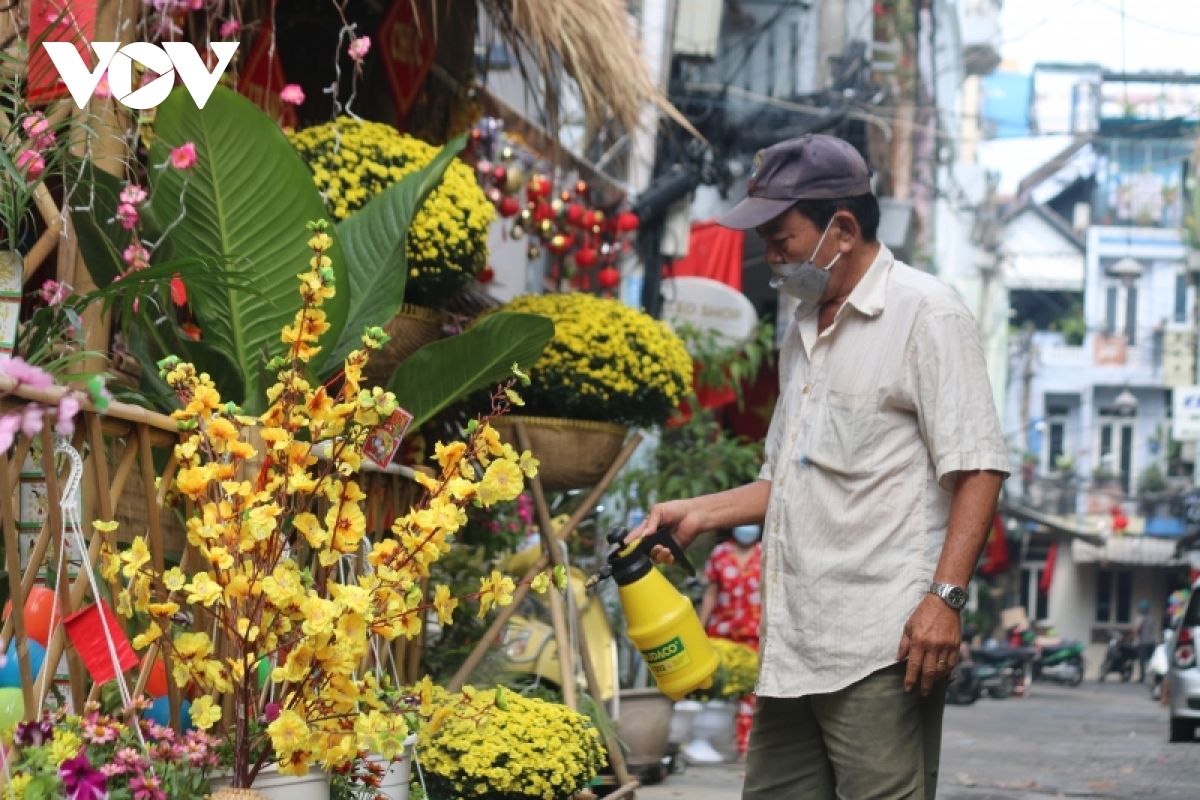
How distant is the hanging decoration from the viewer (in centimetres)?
655

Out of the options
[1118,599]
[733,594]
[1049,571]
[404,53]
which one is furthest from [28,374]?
[1118,599]

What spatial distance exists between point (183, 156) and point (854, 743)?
76.2 inches

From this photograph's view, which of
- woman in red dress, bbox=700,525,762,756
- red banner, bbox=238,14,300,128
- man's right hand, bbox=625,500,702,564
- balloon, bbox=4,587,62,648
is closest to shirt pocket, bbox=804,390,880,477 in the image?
man's right hand, bbox=625,500,702,564

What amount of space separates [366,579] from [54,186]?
2.07 m

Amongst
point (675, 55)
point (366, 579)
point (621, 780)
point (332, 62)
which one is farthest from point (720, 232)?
point (366, 579)

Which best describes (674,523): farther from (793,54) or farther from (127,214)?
(793,54)

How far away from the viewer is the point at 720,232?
44.3ft

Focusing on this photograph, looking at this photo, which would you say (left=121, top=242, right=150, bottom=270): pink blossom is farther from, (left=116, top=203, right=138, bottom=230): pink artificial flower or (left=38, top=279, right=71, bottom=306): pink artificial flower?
(left=38, top=279, right=71, bottom=306): pink artificial flower

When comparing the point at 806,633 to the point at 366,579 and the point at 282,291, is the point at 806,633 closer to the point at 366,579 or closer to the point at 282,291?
the point at 366,579

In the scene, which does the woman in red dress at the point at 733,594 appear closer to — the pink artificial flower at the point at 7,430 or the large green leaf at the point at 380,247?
the large green leaf at the point at 380,247

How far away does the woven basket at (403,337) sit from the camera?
15.0 feet

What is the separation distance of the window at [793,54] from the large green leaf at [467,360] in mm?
14711

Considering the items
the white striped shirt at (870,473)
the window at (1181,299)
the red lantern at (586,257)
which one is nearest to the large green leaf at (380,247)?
the white striped shirt at (870,473)

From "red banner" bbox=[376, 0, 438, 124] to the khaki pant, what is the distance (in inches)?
125
